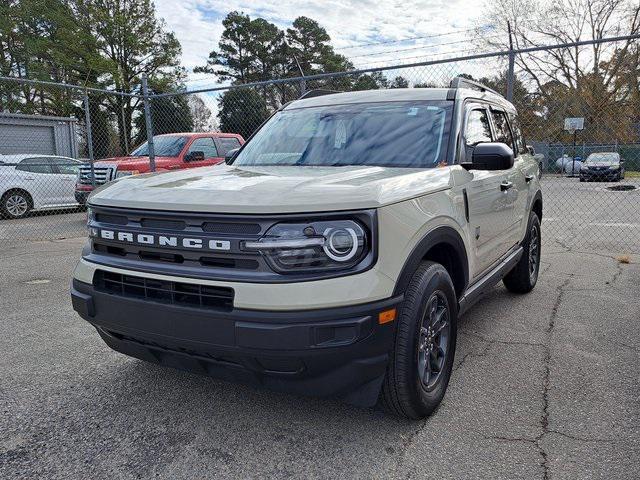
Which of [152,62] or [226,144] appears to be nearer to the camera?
[226,144]

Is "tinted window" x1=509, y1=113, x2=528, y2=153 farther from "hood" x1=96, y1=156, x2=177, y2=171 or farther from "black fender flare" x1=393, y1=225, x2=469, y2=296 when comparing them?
"hood" x1=96, y1=156, x2=177, y2=171

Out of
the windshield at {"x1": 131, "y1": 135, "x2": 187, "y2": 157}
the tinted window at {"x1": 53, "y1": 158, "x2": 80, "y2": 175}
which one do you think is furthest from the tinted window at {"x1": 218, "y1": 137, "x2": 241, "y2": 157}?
the tinted window at {"x1": 53, "y1": 158, "x2": 80, "y2": 175}

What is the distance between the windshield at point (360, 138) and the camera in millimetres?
3352

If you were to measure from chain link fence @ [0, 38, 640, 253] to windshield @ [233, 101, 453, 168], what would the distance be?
300 centimetres

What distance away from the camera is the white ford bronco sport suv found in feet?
7.32

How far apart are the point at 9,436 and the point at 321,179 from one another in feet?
6.95

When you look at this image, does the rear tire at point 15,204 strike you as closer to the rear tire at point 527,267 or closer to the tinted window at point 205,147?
the tinted window at point 205,147

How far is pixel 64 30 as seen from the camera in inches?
1369

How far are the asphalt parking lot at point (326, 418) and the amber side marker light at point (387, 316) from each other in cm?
71

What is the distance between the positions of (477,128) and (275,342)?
A: 8.35ft

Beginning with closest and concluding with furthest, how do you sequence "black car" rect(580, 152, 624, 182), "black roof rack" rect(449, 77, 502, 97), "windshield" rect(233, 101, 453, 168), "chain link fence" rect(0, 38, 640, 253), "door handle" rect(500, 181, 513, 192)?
"windshield" rect(233, 101, 453, 168) → "black roof rack" rect(449, 77, 502, 97) → "door handle" rect(500, 181, 513, 192) → "chain link fence" rect(0, 38, 640, 253) → "black car" rect(580, 152, 624, 182)

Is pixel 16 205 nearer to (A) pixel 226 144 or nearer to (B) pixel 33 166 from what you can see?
(B) pixel 33 166

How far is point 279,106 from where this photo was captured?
9531 millimetres

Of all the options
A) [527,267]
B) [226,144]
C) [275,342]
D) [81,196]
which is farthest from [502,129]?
[81,196]
